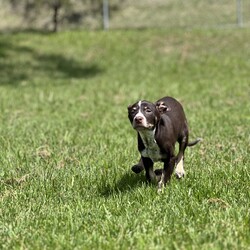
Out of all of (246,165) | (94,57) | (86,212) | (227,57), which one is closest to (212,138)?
(246,165)

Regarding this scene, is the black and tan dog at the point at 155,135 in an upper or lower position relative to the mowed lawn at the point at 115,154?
upper

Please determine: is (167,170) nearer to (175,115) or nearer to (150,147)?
(150,147)

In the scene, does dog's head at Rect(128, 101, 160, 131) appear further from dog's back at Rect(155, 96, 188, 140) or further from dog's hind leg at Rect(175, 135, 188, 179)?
dog's hind leg at Rect(175, 135, 188, 179)

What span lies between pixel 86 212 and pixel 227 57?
667 inches

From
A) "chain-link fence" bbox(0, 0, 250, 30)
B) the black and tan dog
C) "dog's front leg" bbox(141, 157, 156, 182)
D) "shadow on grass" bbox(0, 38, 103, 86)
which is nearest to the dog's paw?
the black and tan dog

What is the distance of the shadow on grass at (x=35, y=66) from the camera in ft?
66.5

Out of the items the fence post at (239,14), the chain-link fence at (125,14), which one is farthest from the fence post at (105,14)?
the fence post at (239,14)

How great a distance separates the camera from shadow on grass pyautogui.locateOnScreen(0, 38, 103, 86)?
20.3 metres

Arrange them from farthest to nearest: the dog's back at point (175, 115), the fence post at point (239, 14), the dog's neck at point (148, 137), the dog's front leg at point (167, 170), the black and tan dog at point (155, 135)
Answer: the fence post at point (239, 14), the dog's back at point (175, 115), the dog's front leg at point (167, 170), the dog's neck at point (148, 137), the black and tan dog at point (155, 135)

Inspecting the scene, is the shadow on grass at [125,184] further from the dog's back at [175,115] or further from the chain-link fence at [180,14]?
the chain-link fence at [180,14]

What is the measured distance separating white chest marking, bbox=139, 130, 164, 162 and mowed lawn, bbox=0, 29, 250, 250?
1.09 feet

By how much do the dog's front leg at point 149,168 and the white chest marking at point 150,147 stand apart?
7 centimetres

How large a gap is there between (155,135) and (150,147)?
16 cm

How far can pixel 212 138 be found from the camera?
9234 mm
